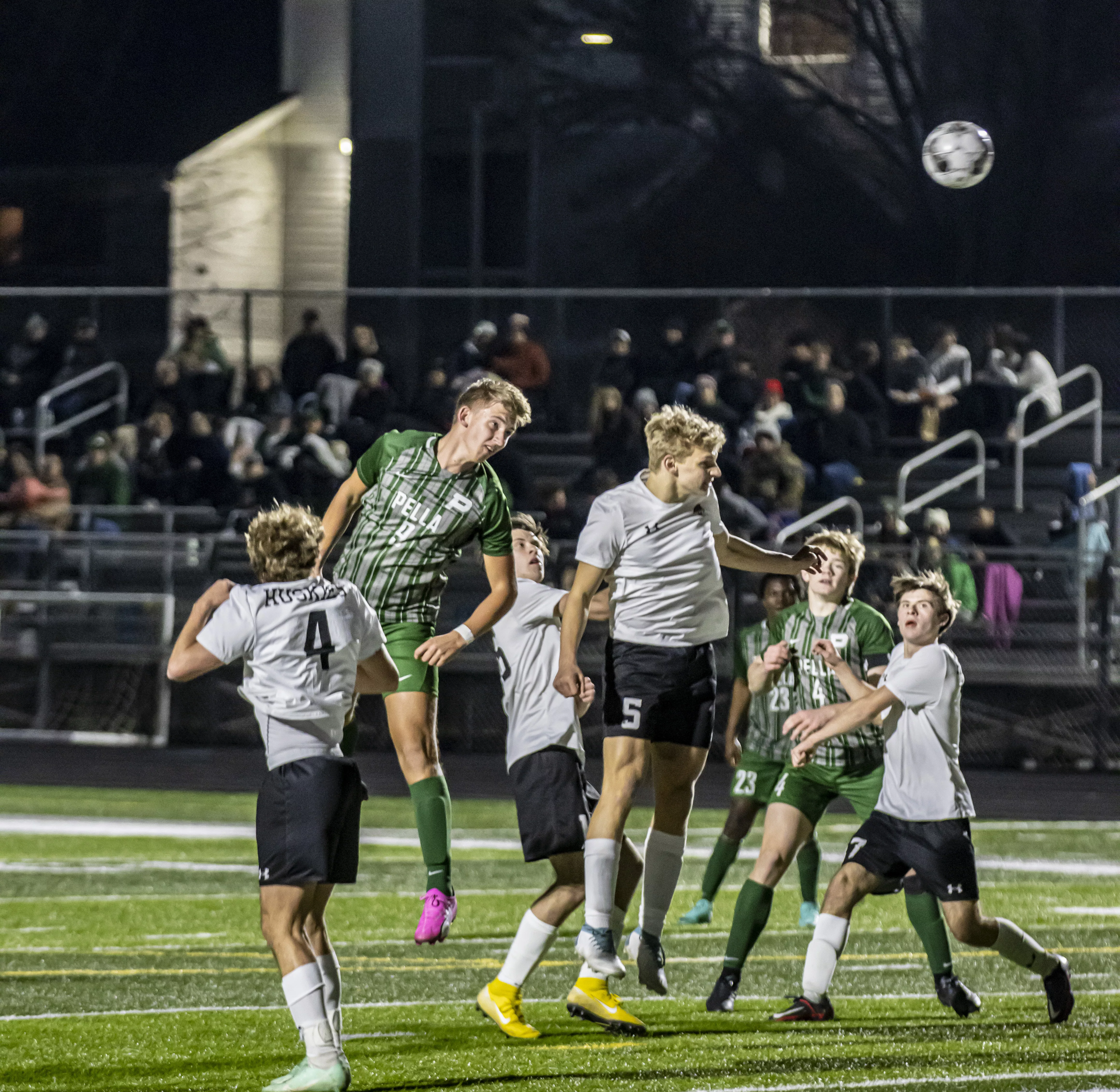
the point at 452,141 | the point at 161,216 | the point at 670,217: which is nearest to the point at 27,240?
the point at 161,216

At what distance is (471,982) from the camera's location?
859cm

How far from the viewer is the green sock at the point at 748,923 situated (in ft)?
24.6

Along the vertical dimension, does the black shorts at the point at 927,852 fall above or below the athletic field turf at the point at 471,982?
above

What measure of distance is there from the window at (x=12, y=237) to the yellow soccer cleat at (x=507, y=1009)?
28.3 m

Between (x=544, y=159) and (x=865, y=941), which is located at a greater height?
(x=544, y=159)

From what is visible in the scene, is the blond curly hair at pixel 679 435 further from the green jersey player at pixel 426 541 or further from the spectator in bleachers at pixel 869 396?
the spectator in bleachers at pixel 869 396

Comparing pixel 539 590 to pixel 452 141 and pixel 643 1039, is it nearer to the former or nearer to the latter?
pixel 643 1039

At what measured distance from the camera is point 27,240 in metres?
32.9

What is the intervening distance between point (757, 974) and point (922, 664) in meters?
2.38

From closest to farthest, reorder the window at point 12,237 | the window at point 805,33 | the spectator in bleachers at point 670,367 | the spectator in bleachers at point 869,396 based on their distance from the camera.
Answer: the spectator in bleachers at point 869,396
the spectator in bleachers at point 670,367
the window at point 805,33
the window at point 12,237

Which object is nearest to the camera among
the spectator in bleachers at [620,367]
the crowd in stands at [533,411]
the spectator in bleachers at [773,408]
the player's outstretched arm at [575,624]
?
the player's outstretched arm at [575,624]

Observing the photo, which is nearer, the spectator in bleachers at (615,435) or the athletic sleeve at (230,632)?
the athletic sleeve at (230,632)

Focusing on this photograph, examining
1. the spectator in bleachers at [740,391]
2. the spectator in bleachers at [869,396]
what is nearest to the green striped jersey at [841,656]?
the spectator in bleachers at [740,391]

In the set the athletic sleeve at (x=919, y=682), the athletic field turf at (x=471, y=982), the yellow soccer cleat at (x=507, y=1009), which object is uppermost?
the athletic sleeve at (x=919, y=682)
